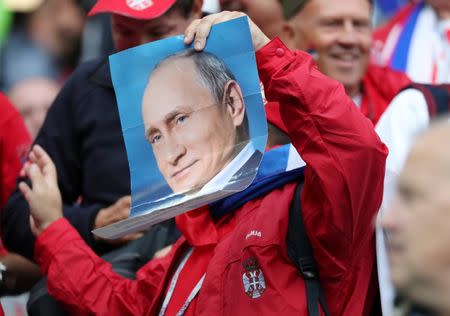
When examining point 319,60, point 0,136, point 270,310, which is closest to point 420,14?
point 319,60

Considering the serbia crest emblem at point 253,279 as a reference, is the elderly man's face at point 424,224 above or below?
above

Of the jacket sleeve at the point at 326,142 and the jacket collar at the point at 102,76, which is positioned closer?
the jacket sleeve at the point at 326,142

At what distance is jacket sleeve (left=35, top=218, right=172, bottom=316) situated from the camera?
3812 millimetres

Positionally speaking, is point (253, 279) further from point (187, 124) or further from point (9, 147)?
point (9, 147)

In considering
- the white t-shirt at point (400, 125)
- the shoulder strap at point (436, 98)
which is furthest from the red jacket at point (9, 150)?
the shoulder strap at point (436, 98)

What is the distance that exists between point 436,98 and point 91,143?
135cm

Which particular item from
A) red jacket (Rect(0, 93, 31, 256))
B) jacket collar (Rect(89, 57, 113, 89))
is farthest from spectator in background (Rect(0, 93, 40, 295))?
jacket collar (Rect(89, 57, 113, 89))

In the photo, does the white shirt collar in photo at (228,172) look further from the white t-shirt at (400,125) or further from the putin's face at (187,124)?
the white t-shirt at (400,125)

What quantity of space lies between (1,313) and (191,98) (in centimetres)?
112

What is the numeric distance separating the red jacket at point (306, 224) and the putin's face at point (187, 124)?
0.54ft

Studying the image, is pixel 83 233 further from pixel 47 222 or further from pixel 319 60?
pixel 319 60

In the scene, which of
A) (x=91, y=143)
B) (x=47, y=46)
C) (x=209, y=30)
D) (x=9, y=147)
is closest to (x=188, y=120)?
(x=209, y=30)

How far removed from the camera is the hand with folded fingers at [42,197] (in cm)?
397

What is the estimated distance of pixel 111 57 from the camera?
3330 millimetres
